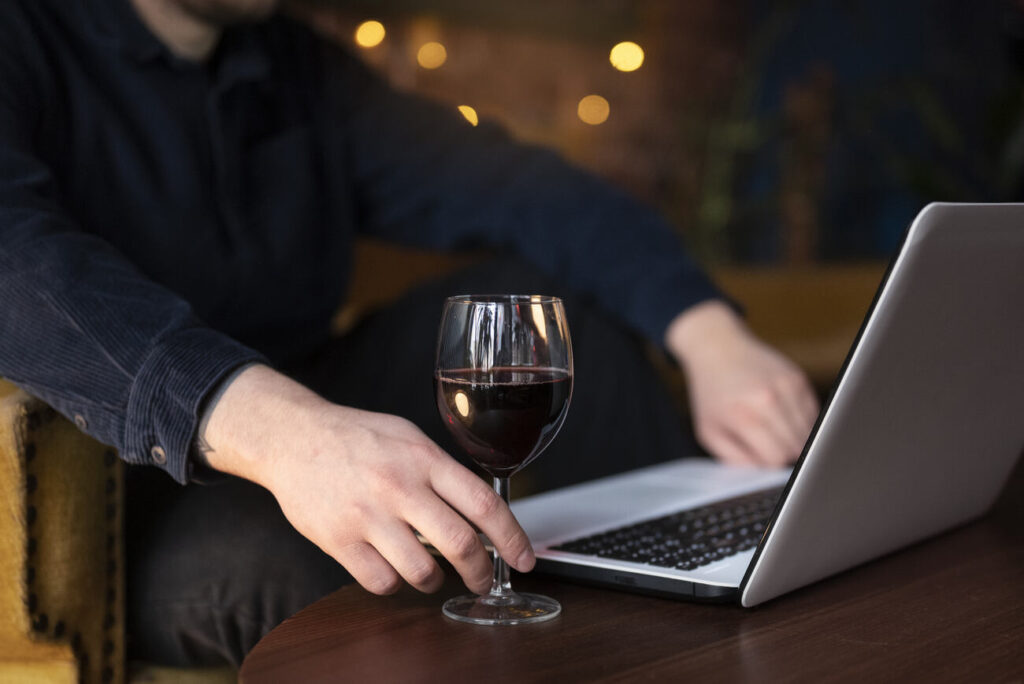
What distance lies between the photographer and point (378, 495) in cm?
67

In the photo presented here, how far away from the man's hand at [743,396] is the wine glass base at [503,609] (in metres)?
0.52

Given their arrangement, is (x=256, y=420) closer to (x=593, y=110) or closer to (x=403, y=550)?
(x=403, y=550)

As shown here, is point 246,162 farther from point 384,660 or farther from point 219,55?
point 384,660

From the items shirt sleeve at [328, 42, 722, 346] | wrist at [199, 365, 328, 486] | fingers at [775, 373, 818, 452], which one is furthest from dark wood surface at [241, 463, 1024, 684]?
shirt sleeve at [328, 42, 722, 346]

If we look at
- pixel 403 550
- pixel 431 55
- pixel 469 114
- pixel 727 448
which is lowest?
pixel 727 448

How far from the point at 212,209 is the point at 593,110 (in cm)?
294

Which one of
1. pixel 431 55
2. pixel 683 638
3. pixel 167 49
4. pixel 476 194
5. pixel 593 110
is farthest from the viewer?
pixel 593 110

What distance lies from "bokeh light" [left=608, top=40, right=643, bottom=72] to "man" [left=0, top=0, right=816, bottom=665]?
2.64m

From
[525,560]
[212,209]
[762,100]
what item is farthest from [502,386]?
[762,100]

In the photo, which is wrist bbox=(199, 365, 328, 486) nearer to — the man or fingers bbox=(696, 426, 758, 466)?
the man

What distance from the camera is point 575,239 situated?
4.87 ft

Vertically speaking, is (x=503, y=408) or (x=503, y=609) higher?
(x=503, y=408)

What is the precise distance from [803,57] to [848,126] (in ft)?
1.18

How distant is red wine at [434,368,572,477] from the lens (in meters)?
0.69
